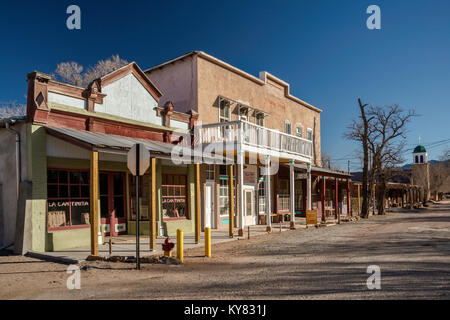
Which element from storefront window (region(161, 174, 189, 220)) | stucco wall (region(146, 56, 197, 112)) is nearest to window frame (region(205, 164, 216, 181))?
storefront window (region(161, 174, 189, 220))

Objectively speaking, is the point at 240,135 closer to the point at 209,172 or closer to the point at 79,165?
the point at 209,172

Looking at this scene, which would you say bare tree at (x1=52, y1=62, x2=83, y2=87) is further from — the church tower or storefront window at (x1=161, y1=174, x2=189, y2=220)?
the church tower

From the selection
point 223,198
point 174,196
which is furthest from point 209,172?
point 174,196

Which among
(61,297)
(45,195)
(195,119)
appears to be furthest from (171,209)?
(61,297)

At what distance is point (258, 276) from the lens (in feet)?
24.0

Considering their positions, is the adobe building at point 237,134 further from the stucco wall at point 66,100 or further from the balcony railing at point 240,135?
the stucco wall at point 66,100

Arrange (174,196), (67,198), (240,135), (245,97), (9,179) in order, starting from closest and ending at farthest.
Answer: (9,179) < (67,198) < (240,135) < (174,196) < (245,97)

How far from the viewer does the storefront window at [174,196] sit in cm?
1386

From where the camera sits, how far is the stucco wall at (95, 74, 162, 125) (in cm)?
1213

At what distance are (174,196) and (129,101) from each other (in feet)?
12.7

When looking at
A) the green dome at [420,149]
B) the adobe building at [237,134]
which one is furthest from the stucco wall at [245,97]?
the green dome at [420,149]

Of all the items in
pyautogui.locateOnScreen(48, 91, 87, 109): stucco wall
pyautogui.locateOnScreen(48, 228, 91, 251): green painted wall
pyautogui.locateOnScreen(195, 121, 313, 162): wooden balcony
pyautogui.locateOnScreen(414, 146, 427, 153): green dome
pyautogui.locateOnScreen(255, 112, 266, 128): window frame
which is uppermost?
pyautogui.locateOnScreen(414, 146, 427, 153): green dome

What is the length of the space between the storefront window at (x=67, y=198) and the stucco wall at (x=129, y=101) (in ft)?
7.28

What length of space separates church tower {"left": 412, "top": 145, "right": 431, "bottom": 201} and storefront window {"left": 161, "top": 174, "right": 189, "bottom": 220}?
6238 cm
